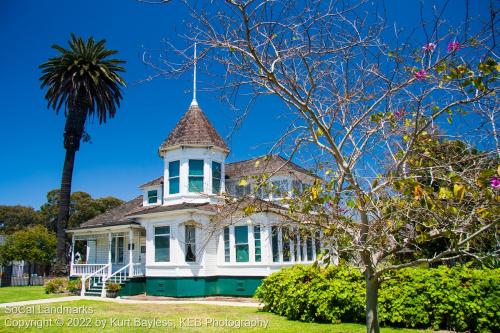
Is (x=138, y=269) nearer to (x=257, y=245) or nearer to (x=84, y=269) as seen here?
(x=84, y=269)

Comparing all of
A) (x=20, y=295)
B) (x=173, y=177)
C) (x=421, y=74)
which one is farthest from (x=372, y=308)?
(x=20, y=295)

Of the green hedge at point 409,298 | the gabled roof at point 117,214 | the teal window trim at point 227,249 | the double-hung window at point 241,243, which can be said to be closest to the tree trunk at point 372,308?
the green hedge at point 409,298

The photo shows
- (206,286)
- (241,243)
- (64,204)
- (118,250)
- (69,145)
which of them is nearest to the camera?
(206,286)

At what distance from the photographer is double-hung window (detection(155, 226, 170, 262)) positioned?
21.4 meters

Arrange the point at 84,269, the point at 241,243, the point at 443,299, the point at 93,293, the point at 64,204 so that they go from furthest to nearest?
the point at 64,204
the point at 84,269
the point at 93,293
the point at 241,243
the point at 443,299

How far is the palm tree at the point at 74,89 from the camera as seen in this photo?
28.7 meters

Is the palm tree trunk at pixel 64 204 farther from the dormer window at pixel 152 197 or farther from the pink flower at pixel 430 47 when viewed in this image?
the pink flower at pixel 430 47

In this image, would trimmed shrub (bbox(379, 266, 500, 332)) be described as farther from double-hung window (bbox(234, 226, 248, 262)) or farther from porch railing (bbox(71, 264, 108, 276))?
porch railing (bbox(71, 264, 108, 276))

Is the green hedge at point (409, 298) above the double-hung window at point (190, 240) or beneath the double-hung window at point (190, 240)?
beneath

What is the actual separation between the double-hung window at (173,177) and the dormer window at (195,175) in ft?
2.80

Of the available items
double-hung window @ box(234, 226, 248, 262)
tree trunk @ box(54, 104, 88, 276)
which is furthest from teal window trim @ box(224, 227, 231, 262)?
tree trunk @ box(54, 104, 88, 276)

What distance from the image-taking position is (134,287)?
21.7 m

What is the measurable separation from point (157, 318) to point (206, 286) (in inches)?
307

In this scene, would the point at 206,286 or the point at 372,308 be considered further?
the point at 206,286
